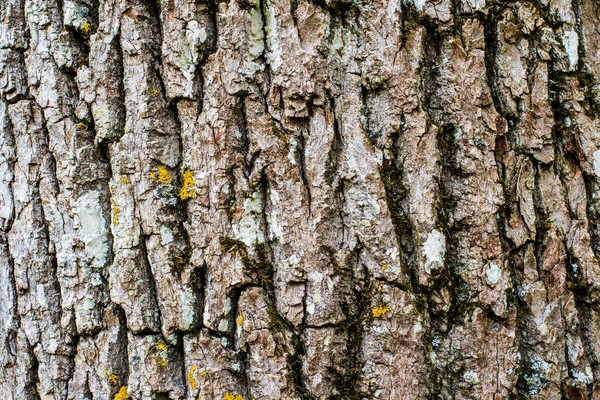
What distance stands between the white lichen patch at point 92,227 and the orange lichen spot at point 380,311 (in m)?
0.84

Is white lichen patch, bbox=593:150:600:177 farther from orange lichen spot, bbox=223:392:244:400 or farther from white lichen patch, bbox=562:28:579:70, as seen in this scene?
orange lichen spot, bbox=223:392:244:400

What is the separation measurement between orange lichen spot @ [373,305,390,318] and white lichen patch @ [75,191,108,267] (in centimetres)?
84

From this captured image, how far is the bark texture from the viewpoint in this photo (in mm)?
1374

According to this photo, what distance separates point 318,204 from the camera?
1.37m

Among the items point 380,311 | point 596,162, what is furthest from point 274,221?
point 596,162

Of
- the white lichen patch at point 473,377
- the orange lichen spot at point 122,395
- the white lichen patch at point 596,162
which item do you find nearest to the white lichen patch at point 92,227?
the orange lichen spot at point 122,395

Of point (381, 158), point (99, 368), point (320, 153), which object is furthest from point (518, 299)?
point (99, 368)

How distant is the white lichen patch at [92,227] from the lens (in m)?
1.48

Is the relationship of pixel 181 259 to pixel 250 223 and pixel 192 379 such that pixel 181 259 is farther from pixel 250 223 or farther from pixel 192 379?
pixel 192 379

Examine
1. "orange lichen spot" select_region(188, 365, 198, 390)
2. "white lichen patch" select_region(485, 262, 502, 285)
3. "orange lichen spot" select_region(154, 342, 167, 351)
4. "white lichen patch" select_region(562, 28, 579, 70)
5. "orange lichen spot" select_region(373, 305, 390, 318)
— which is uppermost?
"white lichen patch" select_region(562, 28, 579, 70)

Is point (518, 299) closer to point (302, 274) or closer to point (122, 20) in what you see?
point (302, 274)

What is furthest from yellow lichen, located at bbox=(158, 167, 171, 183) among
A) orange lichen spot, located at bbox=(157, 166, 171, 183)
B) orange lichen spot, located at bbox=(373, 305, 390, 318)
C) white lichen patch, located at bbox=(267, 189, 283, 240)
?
orange lichen spot, located at bbox=(373, 305, 390, 318)

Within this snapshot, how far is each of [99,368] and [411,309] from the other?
3.15ft

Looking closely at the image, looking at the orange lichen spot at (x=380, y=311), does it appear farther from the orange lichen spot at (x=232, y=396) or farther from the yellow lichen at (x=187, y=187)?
the yellow lichen at (x=187, y=187)
